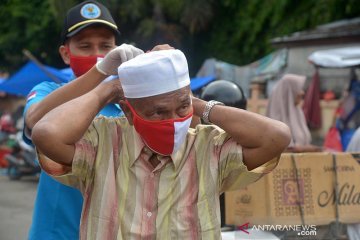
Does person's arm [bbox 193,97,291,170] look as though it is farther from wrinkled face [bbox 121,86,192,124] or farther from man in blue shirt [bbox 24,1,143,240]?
man in blue shirt [bbox 24,1,143,240]

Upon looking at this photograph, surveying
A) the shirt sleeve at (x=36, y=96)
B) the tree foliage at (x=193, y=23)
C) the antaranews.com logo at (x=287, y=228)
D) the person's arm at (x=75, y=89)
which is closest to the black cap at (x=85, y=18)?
the shirt sleeve at (x=36, y=96)

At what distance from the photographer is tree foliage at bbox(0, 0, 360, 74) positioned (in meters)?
14.5

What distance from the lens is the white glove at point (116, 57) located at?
210 cm

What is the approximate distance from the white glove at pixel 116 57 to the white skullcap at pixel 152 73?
0.26 feet

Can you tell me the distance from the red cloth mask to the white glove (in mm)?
158

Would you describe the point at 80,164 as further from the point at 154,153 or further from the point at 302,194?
the point at 302,194

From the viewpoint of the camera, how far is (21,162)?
14.1 meters

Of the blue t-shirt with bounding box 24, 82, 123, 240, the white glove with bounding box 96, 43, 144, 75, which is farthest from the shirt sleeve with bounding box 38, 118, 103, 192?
the blue t-shirt with bounding box 24, 82, 123, 240

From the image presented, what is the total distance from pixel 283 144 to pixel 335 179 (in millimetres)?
2144

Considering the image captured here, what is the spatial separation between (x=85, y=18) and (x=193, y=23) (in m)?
14.7

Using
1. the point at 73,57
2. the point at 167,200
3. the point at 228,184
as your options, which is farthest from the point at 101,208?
the point at 73,57

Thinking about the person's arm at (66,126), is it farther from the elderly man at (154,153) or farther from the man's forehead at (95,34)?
the man's forehead at (95,34)

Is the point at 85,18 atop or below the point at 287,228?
atop

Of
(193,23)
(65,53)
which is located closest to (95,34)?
(65,53)
